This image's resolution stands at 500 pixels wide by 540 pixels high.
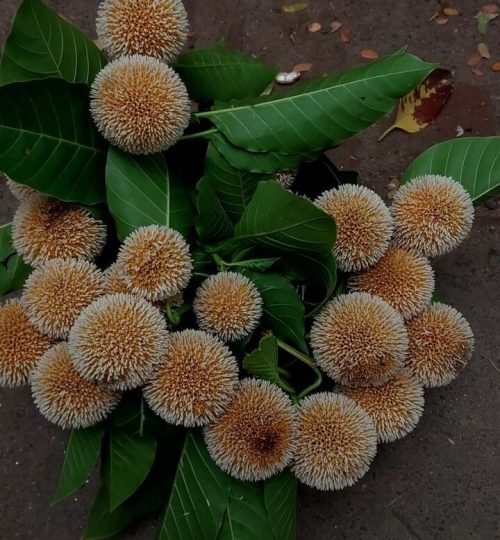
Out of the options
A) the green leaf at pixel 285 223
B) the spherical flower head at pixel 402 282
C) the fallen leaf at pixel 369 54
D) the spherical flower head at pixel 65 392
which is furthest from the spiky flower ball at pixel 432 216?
the fallen leaf at pixel 369 54

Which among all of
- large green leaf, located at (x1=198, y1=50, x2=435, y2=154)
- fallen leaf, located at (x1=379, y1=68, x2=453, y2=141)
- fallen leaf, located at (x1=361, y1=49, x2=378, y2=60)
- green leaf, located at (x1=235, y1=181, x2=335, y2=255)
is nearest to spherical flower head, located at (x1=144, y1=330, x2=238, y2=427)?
green leaf, located at (x1=235, y1=181, x2=335, y2=255)

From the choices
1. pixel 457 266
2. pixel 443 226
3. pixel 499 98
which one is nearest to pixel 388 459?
pixel 457 266

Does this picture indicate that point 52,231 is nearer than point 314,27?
Yes

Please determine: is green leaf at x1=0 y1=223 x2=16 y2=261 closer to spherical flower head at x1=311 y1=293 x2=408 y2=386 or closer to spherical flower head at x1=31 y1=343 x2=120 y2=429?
spherical flower head at x1=31 y1=343 x2=120 y2=429

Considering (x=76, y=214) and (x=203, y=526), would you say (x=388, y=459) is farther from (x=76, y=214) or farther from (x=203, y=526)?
(x=76, y=214)

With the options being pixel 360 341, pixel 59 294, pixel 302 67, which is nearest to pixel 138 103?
pixel 59 294

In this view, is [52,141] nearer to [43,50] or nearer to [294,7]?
[43,50]
